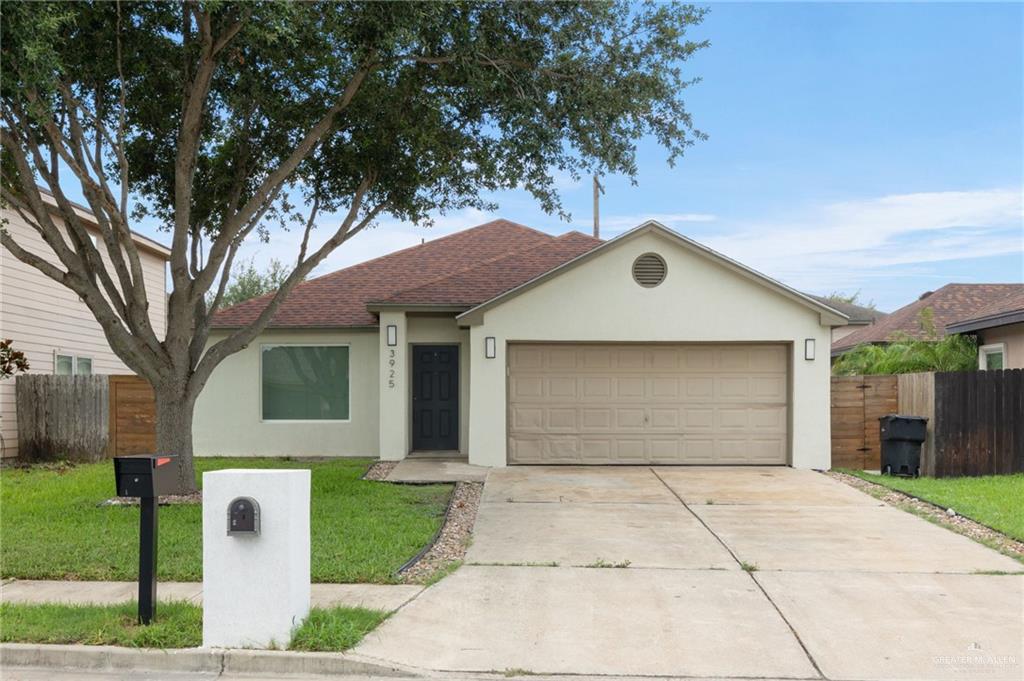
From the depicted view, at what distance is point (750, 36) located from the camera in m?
14.1

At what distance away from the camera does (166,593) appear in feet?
22.9

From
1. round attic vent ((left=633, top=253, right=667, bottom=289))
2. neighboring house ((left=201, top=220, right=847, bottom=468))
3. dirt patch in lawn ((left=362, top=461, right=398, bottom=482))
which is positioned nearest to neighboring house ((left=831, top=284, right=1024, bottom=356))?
neighboring house ((left=201, top=220, right=847, bottom=468))

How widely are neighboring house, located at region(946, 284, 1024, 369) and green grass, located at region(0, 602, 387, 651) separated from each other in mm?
14399

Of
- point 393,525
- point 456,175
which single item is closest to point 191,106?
point 456,175

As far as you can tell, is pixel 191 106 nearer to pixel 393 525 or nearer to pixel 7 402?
pixel 393 525

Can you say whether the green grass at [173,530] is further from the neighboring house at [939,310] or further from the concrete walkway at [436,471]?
the neighboring house at [939,310]

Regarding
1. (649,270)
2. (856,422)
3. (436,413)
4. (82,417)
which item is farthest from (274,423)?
(856,422)

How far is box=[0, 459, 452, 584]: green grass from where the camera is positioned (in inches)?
303

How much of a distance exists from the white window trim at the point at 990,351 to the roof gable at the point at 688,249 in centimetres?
466

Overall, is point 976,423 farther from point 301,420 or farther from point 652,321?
point 301,420

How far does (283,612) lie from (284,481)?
2.77 feet

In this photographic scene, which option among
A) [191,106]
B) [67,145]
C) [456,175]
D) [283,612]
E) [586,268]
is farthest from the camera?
[586,268]

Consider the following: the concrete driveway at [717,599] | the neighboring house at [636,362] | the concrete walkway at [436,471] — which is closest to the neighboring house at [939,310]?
the neighboring house at [636,362]

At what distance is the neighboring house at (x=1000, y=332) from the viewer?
16.5 metres
